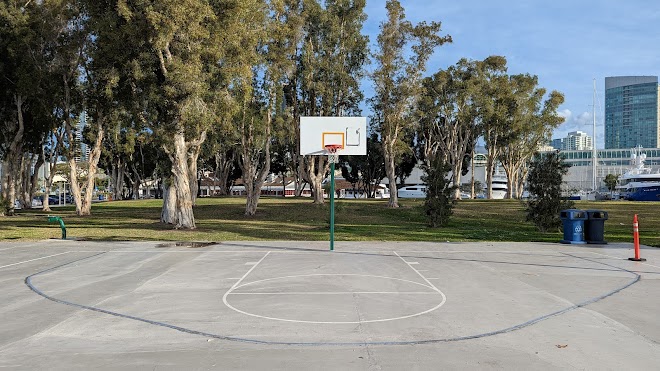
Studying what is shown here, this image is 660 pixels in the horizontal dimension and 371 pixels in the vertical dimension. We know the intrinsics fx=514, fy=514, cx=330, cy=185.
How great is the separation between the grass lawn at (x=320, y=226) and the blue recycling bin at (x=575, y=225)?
75.1 inches

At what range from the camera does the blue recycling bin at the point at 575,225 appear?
18.8 meters

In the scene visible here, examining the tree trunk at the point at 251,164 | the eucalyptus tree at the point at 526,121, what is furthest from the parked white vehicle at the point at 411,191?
the tree trunk at the point at 251,164

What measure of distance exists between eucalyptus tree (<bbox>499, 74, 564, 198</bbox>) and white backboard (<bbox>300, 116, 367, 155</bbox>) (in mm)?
33386

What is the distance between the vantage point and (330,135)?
18.5 m

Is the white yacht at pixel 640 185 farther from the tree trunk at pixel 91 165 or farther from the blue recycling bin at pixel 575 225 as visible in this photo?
the tree trunk at pixel 91 165

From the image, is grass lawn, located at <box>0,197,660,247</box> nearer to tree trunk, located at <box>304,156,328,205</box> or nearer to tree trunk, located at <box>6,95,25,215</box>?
tree trunk, located at <box>304,156,328,205</box>

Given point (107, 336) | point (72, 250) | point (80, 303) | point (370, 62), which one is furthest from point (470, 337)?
point (370, 62)

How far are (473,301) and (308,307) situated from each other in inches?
116

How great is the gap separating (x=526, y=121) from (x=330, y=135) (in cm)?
3638

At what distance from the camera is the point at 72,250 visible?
1738 cm

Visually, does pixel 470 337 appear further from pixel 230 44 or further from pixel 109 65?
pixel 109 65

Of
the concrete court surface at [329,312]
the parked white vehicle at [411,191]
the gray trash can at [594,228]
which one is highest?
the parked white vehicle at [411,191]

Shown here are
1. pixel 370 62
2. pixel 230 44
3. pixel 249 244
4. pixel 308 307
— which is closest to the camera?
pixel 308 307

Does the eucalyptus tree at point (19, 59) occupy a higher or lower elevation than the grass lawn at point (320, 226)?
higher
